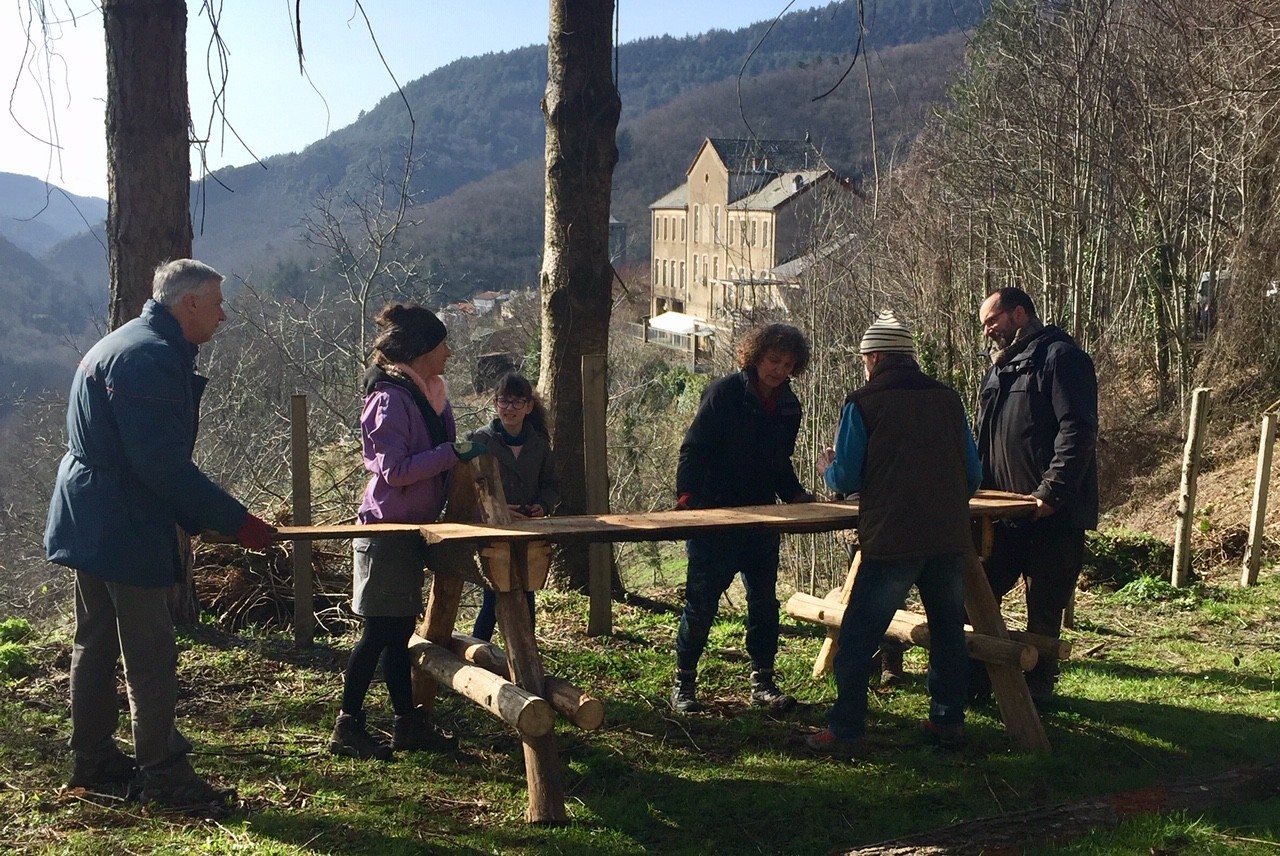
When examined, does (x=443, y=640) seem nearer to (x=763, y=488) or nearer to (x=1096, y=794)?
(x=763, y=488)

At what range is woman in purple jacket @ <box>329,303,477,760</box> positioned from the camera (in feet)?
14.5

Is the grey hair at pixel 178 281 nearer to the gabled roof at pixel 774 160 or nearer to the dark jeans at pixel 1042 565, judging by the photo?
the dark jeans at pixel 1042 565

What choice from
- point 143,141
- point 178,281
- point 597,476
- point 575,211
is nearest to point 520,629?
point 178,281

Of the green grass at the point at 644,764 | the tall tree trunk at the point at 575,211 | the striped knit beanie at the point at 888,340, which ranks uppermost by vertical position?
the tall tree trunk at the point at 575,211

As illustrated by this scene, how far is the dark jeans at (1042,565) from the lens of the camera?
5.34m

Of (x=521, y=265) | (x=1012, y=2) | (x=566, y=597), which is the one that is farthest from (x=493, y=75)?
(x=566, y=597)

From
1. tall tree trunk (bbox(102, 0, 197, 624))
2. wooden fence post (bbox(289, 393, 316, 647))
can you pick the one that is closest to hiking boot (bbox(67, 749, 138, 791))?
tall tree trunk (bbox(102, 0, 197, 624))

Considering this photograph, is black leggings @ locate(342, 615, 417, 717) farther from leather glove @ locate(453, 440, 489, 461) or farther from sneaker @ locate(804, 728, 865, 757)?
sneaker @ locate(804, 728, 865, 757)

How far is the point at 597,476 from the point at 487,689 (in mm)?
2547

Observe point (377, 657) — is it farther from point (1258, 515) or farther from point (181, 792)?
point (1258, 515)

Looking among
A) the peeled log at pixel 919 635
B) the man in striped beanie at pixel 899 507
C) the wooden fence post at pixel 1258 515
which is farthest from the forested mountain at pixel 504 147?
the wooden fence post at pixel 1258 515

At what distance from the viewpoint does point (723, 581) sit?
5258 mm

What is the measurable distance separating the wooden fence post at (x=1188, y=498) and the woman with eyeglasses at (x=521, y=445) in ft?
18.8

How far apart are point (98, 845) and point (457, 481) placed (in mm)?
1849
